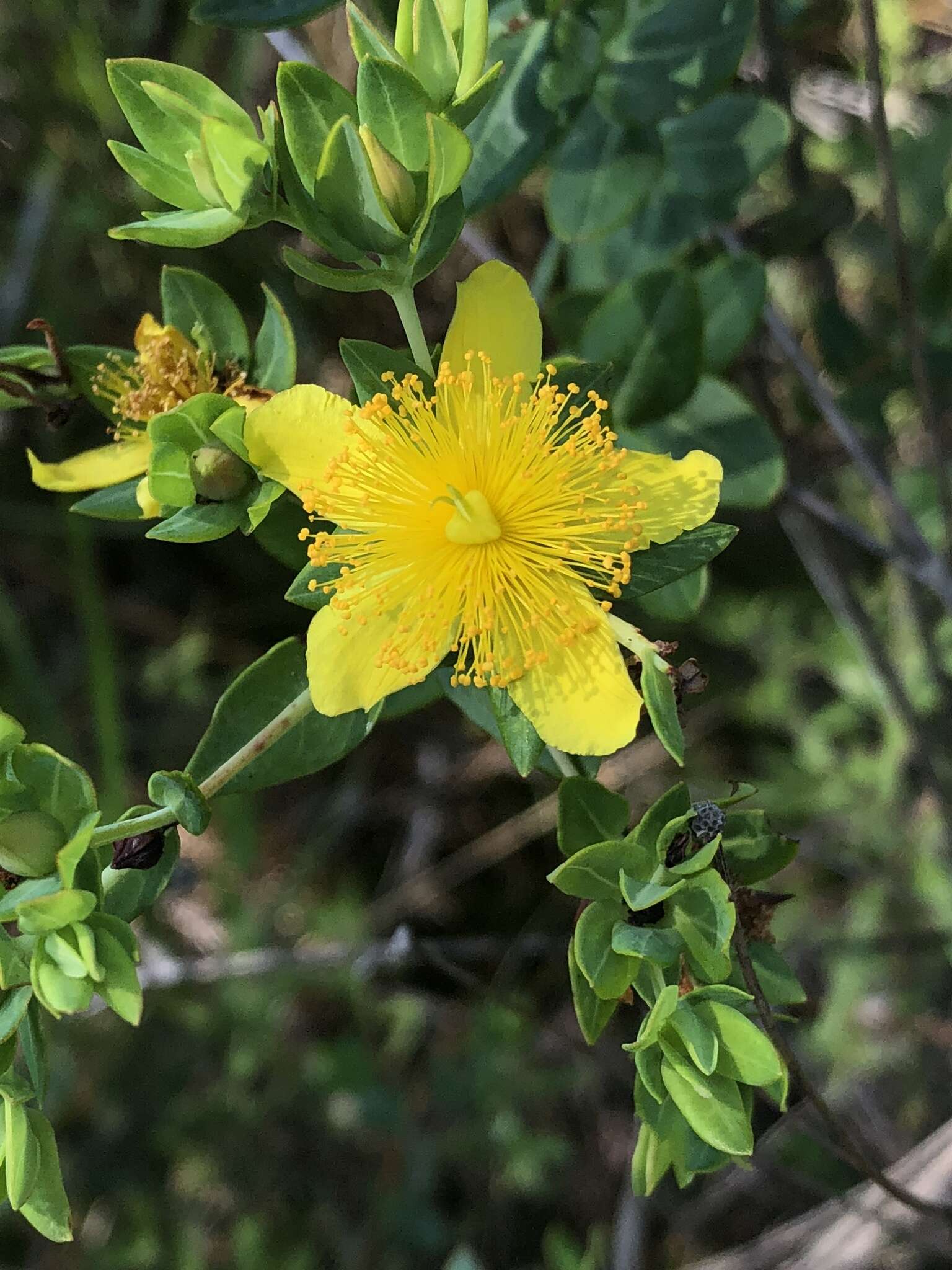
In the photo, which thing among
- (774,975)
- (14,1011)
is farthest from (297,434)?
(774,975)

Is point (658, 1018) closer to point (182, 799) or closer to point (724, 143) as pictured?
point (182, 799)

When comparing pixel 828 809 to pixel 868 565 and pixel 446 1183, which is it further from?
pixel 446 1183

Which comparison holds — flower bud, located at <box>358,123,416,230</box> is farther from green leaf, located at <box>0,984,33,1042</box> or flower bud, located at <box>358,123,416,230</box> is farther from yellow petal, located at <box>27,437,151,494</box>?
green leaf, located at <box>0,984,33,1042</box>

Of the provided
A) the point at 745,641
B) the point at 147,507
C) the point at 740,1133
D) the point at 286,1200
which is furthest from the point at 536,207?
the point at 286,1200

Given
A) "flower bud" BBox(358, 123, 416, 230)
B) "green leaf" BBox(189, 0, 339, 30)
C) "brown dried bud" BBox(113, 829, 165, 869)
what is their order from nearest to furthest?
"flower bud" BBox(358, 123, 416, 230) < "brown dried bud" BBox(113, 829, 165, 869) < "green leaf" BBox(189, 0, 339, 30)

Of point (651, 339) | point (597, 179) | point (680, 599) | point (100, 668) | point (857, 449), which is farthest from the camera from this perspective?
point (100, 668)

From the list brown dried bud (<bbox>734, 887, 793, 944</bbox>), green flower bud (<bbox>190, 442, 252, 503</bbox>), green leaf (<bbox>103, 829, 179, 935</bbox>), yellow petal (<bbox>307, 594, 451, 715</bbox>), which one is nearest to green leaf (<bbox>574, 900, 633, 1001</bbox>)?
brown dried bud (<bbox>734, 887, 793, 944</bbox>)
